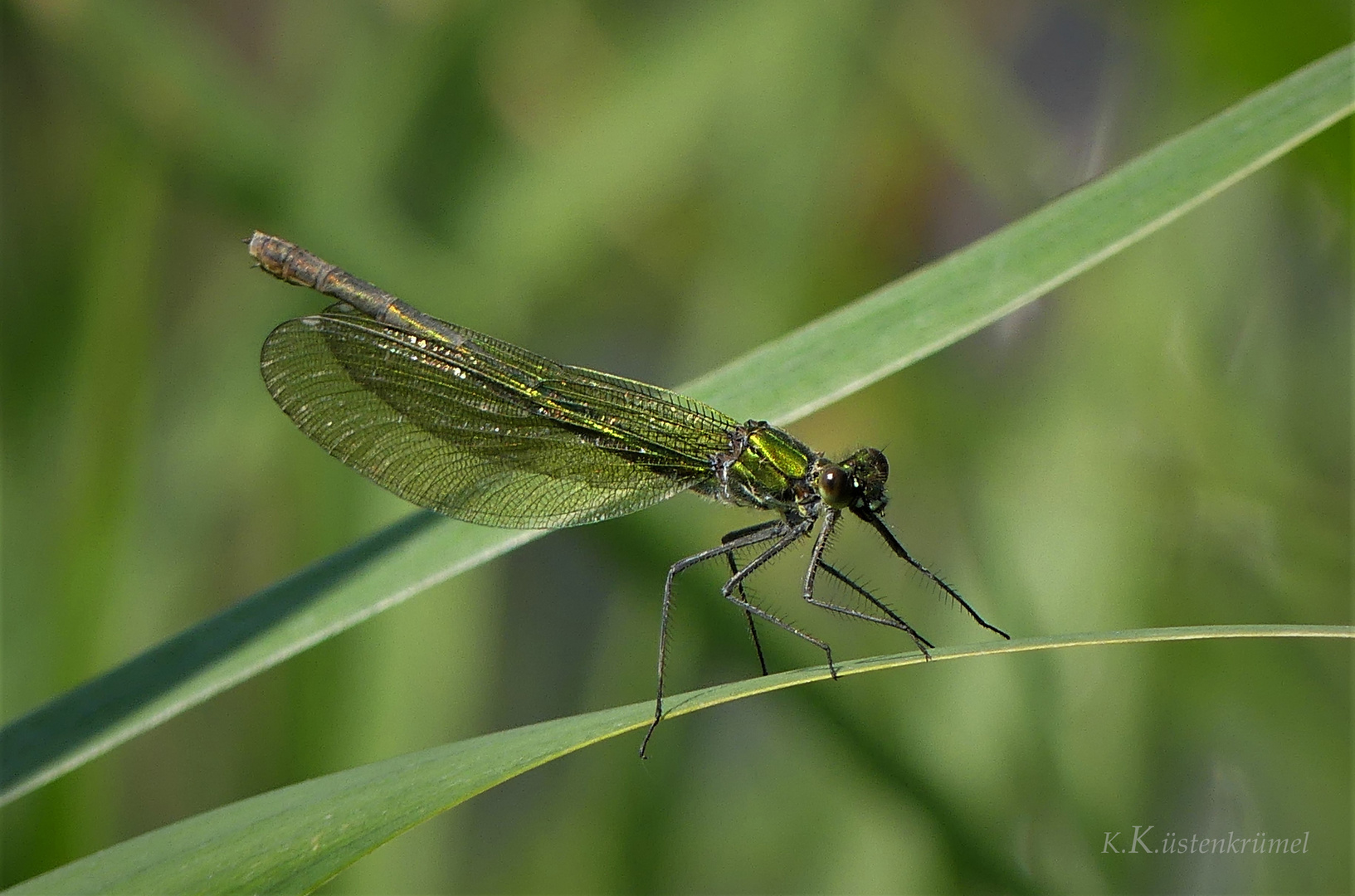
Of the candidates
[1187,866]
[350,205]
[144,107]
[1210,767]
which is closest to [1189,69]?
[1210,767]

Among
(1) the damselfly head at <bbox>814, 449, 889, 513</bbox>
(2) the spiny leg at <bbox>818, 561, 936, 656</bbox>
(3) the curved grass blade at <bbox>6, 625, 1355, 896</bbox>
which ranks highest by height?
(1) the damselfly head at <bbox>814, 449, 889, 513</bbox>

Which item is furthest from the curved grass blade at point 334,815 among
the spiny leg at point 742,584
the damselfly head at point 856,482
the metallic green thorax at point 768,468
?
the metallic green thorax at point 768,468

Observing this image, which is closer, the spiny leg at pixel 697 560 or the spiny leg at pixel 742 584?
the spiny leg at pixel 697 560

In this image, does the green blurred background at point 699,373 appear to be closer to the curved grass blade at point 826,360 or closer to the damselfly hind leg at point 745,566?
the damselfly hind leg at point 745,566

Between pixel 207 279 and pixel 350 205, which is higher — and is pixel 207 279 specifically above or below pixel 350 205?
above

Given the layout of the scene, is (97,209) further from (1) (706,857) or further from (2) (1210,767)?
(2) (1210,767)

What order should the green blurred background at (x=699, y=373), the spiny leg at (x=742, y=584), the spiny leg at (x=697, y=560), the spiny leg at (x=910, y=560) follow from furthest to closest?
the green blurred background at (x=699, y=373) → the spiny leg at (x=742, y=584) → the spiny leg at (x=910, y=560) → the spiny leg at (x=697, y=560)

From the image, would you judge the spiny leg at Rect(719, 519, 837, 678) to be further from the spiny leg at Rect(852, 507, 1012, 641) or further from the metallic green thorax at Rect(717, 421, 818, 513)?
the spiny leg at Rect(852, 507, 1012, 641)

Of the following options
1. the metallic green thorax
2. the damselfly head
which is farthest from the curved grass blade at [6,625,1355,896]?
the metallic green thorax
